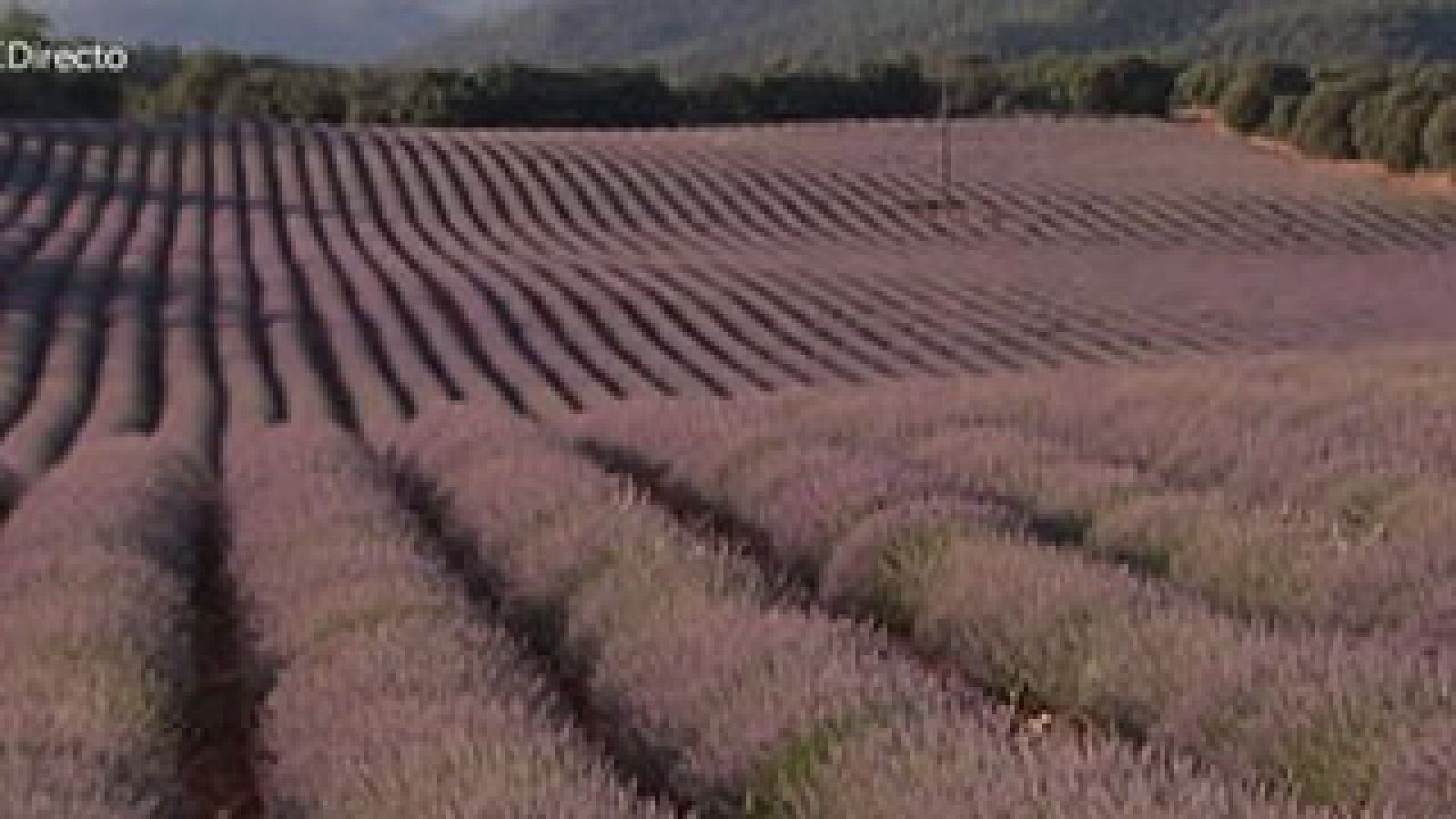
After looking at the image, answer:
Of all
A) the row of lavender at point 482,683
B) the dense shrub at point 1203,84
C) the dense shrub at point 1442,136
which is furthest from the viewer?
the dense shrub at point 1203,84

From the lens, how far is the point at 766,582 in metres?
9.10

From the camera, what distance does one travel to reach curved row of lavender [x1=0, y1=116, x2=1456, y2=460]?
3459cm

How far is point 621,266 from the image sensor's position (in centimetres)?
5203

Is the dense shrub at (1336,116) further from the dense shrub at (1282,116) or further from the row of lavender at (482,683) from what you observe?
the row of lavender at (482,683)

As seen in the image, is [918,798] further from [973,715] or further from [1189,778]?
[973,715]

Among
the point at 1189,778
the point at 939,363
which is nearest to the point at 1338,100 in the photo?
the point at 939,363

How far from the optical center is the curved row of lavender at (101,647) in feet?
20.5

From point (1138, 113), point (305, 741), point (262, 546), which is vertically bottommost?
point (1138, 113)

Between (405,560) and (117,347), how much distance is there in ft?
91.3

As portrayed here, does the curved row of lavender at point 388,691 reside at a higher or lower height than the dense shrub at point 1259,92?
higher

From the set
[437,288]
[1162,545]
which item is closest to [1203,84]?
[437,288]

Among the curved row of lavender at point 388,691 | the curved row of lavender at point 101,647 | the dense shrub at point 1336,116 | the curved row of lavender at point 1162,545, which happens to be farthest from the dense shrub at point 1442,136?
the curved row of lavender at point 388,691

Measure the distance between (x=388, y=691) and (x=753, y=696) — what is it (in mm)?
1210

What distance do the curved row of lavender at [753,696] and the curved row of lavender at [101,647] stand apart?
1279 millimetres
